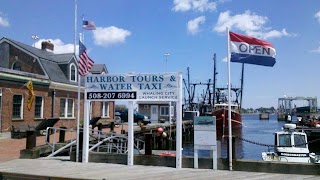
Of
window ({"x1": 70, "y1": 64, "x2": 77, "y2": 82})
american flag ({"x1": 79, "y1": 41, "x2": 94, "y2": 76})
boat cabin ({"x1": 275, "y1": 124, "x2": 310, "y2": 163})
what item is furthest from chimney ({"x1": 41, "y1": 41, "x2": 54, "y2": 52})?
boat cabin ({"x1": 275, "y1": 124, "x2": 310, "y2": 163})

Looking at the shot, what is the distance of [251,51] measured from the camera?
11602 millimetres

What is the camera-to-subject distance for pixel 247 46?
11.7 metres

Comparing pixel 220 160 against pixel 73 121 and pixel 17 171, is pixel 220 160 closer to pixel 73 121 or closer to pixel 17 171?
pixel 17 171

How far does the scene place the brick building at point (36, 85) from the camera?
2481cm

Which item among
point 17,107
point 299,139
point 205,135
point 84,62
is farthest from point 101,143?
point 17,107

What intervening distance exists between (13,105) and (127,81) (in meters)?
16.3

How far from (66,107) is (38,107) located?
12.6 ft

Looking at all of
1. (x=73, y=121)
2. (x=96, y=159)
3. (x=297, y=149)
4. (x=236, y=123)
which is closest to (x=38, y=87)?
(x=73, y=121)

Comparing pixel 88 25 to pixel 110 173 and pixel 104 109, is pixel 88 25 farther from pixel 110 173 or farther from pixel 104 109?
pixel 104 109

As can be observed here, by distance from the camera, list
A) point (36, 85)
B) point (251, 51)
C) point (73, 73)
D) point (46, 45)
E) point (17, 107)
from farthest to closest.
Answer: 1. point (46, 45)
2. point (73, 73)
3. point (36, 85)
4. point (17, 107)
5. point (251, 51)

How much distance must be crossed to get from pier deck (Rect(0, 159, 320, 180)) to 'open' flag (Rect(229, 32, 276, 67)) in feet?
12.0

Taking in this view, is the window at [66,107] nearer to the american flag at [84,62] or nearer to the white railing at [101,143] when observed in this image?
the white railing at [101,143]

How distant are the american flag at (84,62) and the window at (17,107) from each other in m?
14.1

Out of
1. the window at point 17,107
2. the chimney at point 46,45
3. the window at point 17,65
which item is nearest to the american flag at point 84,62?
the window at point 17,107
